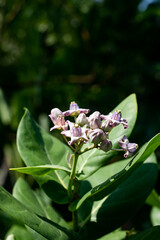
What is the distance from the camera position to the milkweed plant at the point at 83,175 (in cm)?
72

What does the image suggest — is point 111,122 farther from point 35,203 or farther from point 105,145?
point 35,203

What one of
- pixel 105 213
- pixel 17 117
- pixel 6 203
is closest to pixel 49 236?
pixel 6 203

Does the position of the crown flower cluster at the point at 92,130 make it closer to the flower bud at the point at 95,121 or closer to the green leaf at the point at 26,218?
the flower bud at the point at 95,121

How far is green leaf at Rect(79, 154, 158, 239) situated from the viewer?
35.0 inches

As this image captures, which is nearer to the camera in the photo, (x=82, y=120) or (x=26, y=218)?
(x=26, y=218)

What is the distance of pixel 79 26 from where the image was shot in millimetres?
2617

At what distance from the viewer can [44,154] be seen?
914 mm

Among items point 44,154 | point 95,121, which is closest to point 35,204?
point 44,154

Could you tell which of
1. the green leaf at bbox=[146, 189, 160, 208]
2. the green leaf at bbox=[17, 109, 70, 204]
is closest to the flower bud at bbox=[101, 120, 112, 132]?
the green leaf at bbox=[17, 109, 70, 204]

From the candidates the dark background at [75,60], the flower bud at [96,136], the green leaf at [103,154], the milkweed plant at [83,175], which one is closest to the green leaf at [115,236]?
the milkweed plant at [83,175]

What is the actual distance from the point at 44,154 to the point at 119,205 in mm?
270

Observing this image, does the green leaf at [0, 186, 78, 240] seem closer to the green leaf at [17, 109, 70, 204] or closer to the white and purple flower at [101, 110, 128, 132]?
the green leaf at [17, 109, 70, 204]

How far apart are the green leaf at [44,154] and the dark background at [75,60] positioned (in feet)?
3.65

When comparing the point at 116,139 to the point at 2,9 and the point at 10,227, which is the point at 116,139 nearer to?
the point at 10,227
